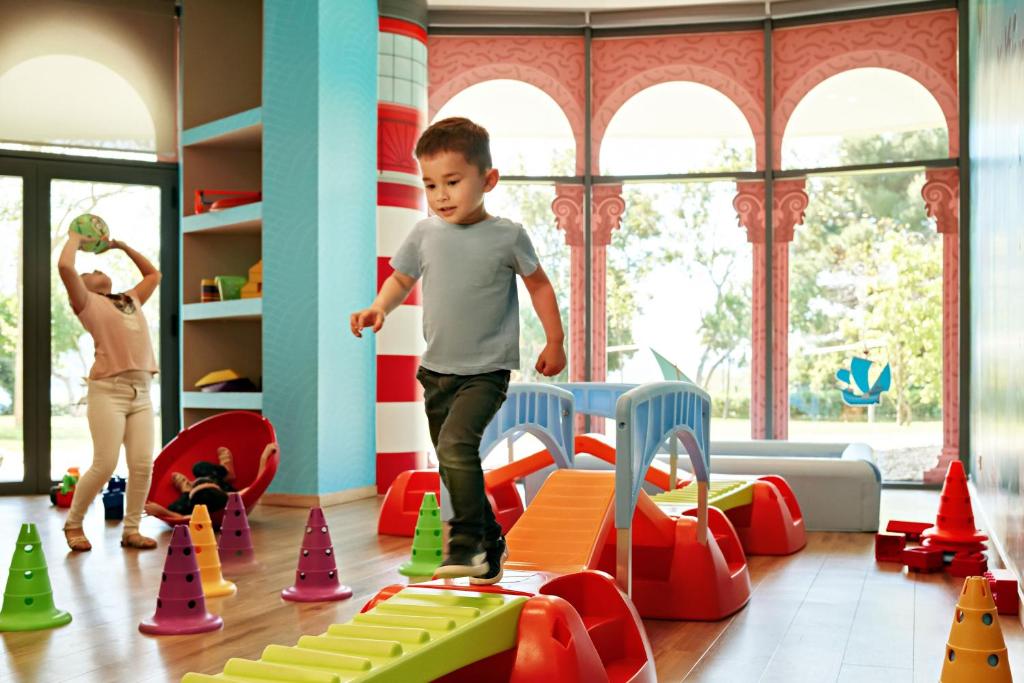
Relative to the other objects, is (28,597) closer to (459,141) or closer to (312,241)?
(459,141)

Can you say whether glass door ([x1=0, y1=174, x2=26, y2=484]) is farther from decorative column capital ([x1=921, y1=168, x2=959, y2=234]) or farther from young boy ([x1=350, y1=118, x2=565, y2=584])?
decorative column capital ([x1=921, y1=168, x2=959, y2=234])

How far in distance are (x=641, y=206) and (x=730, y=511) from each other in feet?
11.7

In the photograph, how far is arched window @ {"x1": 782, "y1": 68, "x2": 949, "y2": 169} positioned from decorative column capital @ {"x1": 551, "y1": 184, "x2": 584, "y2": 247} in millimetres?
1498

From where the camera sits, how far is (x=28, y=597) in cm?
332

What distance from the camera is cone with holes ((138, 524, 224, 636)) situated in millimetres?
3230

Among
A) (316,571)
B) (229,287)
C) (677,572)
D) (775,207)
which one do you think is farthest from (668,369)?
(316,571)

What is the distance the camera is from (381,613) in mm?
2301

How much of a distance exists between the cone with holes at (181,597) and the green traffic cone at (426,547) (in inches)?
38.5

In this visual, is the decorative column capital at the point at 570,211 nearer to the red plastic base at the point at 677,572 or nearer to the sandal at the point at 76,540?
the sandal at the point at 76,540

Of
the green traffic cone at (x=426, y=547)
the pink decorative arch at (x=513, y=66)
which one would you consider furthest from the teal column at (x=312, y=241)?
the green traffic cone at (x=426, y=547)

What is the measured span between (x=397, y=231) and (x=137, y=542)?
2.77 m

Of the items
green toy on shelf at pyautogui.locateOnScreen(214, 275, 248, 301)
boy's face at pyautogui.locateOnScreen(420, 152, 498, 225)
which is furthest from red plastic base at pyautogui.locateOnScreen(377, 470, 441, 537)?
boy's face at pyautogui.locateOnScreen(420, 152, 498, 225)

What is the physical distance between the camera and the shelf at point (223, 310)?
6441 millimetres

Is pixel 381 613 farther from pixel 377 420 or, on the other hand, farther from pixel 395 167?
pixel 395 167
